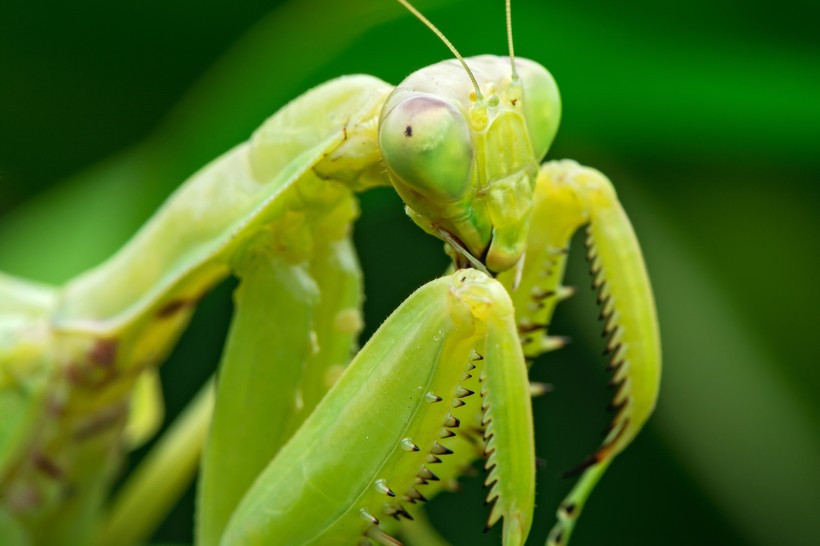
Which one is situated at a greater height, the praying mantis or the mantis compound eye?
the mantis compound eye

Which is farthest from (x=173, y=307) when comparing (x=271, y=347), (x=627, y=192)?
(x=627, y=192)

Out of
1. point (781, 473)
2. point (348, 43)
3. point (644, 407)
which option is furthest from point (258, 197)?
point (781, 473)

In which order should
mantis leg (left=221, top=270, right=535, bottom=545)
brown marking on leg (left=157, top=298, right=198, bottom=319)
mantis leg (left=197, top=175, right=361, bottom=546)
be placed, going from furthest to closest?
brown marking on leg (left=157, top=298, right=198, bottom=319) → mantis leg (left=197, top=175, right=361, bottom=546) → mantis leg (left=221, top=270, right=535, bottom=545)

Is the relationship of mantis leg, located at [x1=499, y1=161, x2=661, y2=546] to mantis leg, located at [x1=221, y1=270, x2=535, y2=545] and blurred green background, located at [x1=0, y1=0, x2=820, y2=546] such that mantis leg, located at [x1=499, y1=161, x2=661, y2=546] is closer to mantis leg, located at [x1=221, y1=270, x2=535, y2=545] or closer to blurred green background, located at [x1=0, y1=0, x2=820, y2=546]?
mantis leg, located at [x1=221, y1=270, x2=535, y2=545]

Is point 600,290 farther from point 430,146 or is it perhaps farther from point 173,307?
point 173,307

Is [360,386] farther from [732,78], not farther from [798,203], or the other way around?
[798,203]

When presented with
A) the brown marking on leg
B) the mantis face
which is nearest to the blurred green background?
the brown marking on leg

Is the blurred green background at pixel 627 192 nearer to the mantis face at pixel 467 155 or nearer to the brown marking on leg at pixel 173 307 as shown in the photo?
the brown marking on leg at pixel 173 307
